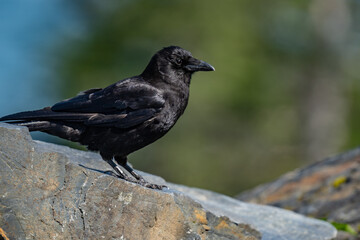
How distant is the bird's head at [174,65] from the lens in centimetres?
662

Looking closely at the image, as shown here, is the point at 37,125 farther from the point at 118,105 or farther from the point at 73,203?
the point at 73,203

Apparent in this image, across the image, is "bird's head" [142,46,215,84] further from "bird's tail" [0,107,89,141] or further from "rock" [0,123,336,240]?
"rock" [0,123,336,240]

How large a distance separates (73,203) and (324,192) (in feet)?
14.8

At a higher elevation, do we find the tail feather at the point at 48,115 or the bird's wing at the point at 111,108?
the bird's wing at the point at 111,108

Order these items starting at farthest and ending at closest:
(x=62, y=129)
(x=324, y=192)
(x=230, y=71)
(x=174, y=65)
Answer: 1. (x=230, y=71)
2. (x=324, y=192)
3. (x=174, y=65)
4. (x=62, y=129)

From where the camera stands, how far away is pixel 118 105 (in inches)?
246

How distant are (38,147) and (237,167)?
24.6m

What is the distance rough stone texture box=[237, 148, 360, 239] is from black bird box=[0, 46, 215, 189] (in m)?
2.75

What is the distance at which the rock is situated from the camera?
15.8 feet

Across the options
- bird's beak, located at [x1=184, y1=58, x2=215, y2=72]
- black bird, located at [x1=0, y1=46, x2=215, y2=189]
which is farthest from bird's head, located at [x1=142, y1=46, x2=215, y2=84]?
black bird, located at [x1=0, y1=46, x2=215, y2=189]

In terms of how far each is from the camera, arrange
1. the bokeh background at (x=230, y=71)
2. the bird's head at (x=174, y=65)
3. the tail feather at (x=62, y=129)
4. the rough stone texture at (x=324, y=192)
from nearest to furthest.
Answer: the tail feather at (x=62, y=129) < the bird's head at (x=174, y=65) < the rough stone texture at (x=324, y=192) < the bokeh background at (x=230, y=71)

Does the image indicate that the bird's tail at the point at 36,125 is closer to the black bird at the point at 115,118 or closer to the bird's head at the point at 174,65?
the black bird at the point at 115,118

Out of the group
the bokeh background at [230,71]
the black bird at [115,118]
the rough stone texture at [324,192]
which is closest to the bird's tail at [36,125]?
the black bird at [115,118]

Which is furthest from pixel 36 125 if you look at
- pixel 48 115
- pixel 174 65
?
pixel 174 65
